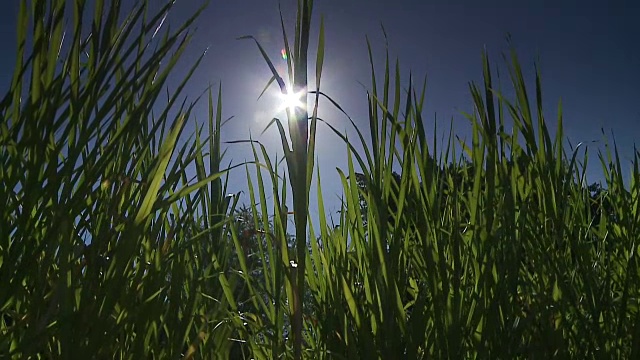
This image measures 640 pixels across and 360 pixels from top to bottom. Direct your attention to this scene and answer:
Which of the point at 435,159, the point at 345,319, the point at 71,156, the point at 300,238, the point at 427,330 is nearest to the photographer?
the point at 71,156

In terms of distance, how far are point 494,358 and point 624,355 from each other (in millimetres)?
369

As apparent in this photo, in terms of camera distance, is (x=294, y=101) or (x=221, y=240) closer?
(x=294, y=101)

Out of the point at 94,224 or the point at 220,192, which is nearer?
the point at 94,224

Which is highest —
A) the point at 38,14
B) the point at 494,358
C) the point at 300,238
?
the point at 38,14

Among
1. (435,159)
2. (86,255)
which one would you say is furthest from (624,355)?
(86,255)

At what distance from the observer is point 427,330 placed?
1031 millimetres

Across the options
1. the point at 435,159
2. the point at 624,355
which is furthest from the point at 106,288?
the point at 624,355

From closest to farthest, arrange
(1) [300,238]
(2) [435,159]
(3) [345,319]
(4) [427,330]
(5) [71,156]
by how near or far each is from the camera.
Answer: (5) [71,156] < (1) [300,238] < (3) [345,319] < (4) [427,330] < (2) [435,159]

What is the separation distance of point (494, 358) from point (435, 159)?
339mm

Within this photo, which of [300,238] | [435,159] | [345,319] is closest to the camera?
[300,238]

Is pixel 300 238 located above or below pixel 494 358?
above

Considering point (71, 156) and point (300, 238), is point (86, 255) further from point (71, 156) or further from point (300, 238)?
point (300, 238)

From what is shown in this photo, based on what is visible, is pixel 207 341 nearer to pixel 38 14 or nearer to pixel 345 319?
pixel 345 319

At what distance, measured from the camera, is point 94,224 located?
816mm
